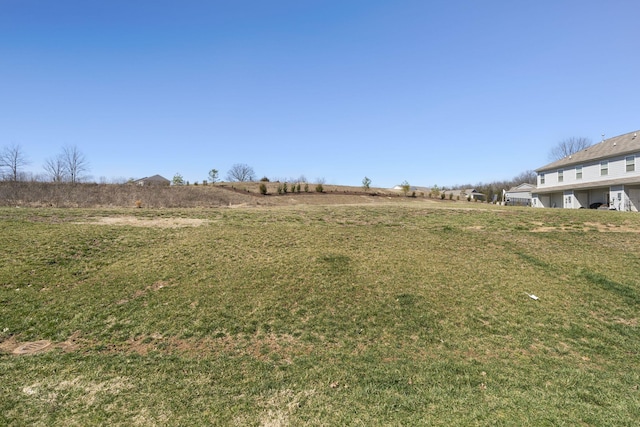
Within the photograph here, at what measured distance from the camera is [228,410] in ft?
10.4

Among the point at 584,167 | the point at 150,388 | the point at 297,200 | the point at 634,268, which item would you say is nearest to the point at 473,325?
the point at 150,388

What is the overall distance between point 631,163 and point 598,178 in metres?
2.91

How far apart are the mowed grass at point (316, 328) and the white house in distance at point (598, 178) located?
16.8 meters

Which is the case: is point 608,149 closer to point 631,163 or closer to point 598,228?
point 631,163

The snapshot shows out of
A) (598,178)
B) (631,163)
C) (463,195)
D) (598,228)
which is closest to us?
(598,228)

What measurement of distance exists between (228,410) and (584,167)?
3419cm

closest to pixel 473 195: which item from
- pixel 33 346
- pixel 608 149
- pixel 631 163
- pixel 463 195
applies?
pixel 463 195

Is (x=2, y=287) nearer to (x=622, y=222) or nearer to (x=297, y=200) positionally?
(x=622, y=222)

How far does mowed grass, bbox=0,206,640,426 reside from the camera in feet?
10.7

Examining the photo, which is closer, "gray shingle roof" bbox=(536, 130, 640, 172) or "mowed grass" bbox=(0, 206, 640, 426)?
"mowed grass" bbox=(0, 206, 640, 426)

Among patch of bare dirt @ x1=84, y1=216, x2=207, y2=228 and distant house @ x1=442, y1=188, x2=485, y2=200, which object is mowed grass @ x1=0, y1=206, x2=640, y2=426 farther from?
distant house @ x1=442, y1=188, x2=485, y2=200

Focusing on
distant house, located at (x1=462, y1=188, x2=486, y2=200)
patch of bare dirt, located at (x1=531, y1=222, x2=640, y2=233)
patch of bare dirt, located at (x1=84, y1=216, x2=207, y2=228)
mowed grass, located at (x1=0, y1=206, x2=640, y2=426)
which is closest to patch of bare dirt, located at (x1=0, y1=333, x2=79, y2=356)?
mowed grass, located at (x1=0, y1=206, x2=640, y2=426)

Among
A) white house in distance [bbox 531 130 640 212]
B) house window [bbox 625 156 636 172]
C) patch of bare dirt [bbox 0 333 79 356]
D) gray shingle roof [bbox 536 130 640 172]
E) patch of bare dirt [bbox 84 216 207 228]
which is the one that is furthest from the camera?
gray shingle roof [bbox 536 130 640 172]

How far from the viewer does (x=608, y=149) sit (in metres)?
24.8
